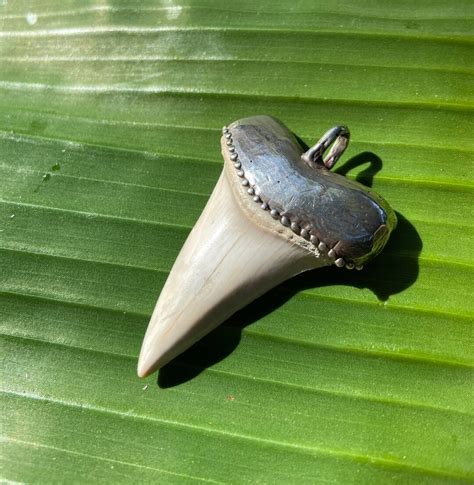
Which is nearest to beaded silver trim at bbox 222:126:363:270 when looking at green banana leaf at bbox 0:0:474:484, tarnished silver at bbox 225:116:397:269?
tarnished silver at bbox 225:116:397:269

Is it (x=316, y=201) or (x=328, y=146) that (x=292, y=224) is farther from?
(x=328, y=146)

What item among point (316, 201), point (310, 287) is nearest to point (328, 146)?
point (316, 201)

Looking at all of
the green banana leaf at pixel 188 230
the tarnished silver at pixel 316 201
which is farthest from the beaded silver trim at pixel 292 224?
the green banana leaf at pixel 188 230

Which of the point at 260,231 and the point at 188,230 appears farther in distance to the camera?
the point at 188,230

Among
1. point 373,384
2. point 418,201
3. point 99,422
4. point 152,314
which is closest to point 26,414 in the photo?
point 99,422

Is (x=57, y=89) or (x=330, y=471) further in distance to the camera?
(x=57, y=89)

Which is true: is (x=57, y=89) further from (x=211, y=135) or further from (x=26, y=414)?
(x=26, y=414)
